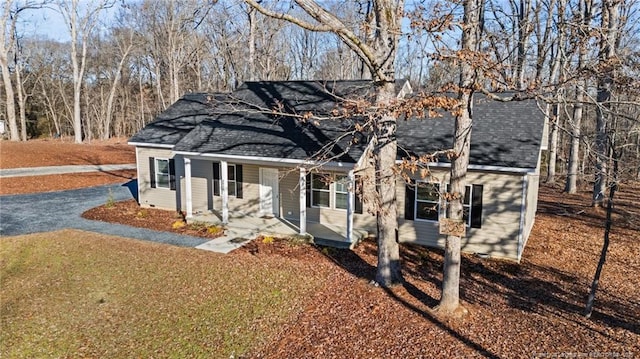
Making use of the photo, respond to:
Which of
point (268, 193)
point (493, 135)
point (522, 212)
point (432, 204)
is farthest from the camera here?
point (268, 193)

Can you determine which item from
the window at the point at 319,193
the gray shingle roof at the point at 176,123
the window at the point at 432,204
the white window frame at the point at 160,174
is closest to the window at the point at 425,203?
the window at the point at 432,204

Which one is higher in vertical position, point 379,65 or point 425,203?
point 379,65

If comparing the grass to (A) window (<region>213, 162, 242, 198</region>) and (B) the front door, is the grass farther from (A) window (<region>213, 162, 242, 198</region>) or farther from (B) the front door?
(A) window (<region>213, 162, 242, 198</region>)

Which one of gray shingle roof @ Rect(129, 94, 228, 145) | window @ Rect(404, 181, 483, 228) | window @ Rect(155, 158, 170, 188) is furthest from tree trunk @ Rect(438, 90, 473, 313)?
window @ Rect(155, 158, 170, 188)

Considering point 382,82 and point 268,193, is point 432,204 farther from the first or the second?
point 268,193

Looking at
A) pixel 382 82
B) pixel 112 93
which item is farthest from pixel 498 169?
pixel 112 93

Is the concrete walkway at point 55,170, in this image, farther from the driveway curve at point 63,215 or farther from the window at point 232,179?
the window at point 232,179
